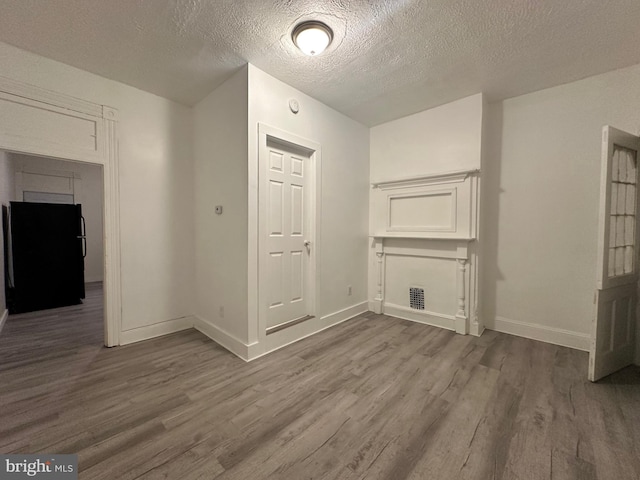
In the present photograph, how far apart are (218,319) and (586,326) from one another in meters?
3.94

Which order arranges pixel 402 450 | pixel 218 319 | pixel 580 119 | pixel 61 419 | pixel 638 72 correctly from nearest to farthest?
pixel 402 450, pixel 61 419, pixel 638 72, pixel 580 119, pixel 218 319

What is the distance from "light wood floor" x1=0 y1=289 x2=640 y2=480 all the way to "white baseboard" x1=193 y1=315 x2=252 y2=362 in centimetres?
10

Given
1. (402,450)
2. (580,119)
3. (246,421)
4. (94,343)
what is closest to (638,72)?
(580,119)

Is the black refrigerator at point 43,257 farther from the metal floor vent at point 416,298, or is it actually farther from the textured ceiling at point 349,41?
the metal floor vent at point 416,298

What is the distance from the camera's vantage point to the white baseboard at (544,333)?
271cm

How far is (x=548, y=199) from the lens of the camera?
2.88 meters

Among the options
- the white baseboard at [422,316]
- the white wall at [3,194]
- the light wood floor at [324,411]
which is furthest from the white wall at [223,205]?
the white wall at [3,194]

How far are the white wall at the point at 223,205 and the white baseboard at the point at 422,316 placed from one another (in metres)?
2.18

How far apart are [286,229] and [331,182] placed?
92cm

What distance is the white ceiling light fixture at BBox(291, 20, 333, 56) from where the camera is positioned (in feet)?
6.31

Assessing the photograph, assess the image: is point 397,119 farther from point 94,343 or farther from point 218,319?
point 94,343

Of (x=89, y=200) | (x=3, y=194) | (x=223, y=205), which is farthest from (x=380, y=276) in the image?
(x=89, y=200)

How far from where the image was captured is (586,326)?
8.83ft

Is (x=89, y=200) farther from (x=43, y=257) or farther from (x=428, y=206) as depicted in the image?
(x=428, y=206)
